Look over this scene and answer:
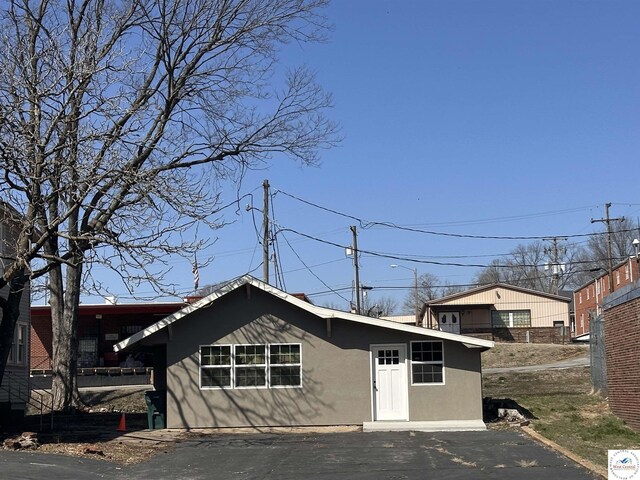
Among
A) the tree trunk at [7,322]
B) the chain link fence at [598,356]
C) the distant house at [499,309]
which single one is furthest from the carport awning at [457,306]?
the tree trunk at [7,322]

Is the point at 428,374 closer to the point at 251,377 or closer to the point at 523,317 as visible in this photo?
the point at 251,377

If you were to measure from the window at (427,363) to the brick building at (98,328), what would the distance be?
72.7 feet

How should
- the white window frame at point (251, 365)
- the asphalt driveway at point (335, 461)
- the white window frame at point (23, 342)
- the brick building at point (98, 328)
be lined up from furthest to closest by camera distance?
the brick building at point (98, 328) → the white window frame at point (23, 342) → the white window frame at point (251, 365) → the asphalt driveway at point (335, 461)

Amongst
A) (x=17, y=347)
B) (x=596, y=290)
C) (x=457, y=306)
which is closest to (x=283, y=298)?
(x=17, y=347)

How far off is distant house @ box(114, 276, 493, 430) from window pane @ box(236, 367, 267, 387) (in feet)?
0.09

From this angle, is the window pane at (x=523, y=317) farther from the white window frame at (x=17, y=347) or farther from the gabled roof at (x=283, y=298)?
the white window frame at (x=17, y=347)

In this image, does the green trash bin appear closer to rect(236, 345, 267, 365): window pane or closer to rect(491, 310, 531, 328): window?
rect(236, 345, 267, 365): window pane

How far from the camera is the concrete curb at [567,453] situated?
1317 centimetres

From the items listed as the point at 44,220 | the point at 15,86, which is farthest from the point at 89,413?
the point at 15,86

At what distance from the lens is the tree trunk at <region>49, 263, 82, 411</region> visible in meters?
27.5

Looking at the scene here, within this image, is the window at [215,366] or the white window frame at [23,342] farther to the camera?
the white window frame at [23,342]

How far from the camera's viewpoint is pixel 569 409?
23.3 m

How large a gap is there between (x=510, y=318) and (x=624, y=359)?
4117 centimetres

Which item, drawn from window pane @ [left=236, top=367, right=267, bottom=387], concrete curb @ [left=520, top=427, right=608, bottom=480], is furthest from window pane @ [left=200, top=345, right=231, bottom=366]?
concrete curb @ [left=520, top=427, right=608, bottom=480]
